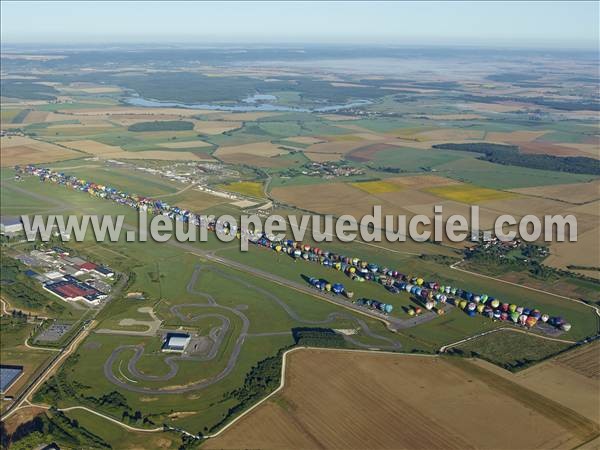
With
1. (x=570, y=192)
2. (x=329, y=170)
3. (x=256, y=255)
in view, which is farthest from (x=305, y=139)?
(x=256, y=255)

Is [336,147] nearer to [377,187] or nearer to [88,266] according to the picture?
[377,187]

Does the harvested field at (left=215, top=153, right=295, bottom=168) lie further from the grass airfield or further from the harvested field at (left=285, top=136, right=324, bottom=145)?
the harvested field at (left=285, top=136, right=324, bottom=145)

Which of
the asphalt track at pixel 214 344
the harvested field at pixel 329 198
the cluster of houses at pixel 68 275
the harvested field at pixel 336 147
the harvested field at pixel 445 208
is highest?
the harvested field at pixel 336 147

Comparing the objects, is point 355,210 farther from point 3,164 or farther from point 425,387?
point 3,164

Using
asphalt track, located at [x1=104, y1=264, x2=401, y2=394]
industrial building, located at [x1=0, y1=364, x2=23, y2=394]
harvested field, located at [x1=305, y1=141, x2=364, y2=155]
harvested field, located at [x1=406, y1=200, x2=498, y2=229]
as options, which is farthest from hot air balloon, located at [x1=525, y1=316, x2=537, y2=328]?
harvested field, located at [x1=305, y1=141, x2=364, y2=155]

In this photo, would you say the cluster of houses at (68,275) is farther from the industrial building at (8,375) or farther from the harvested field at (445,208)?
the harvested field at (445,208)

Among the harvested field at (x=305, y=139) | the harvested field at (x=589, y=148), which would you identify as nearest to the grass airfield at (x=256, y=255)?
the harvested field at (x=589, y=148)
